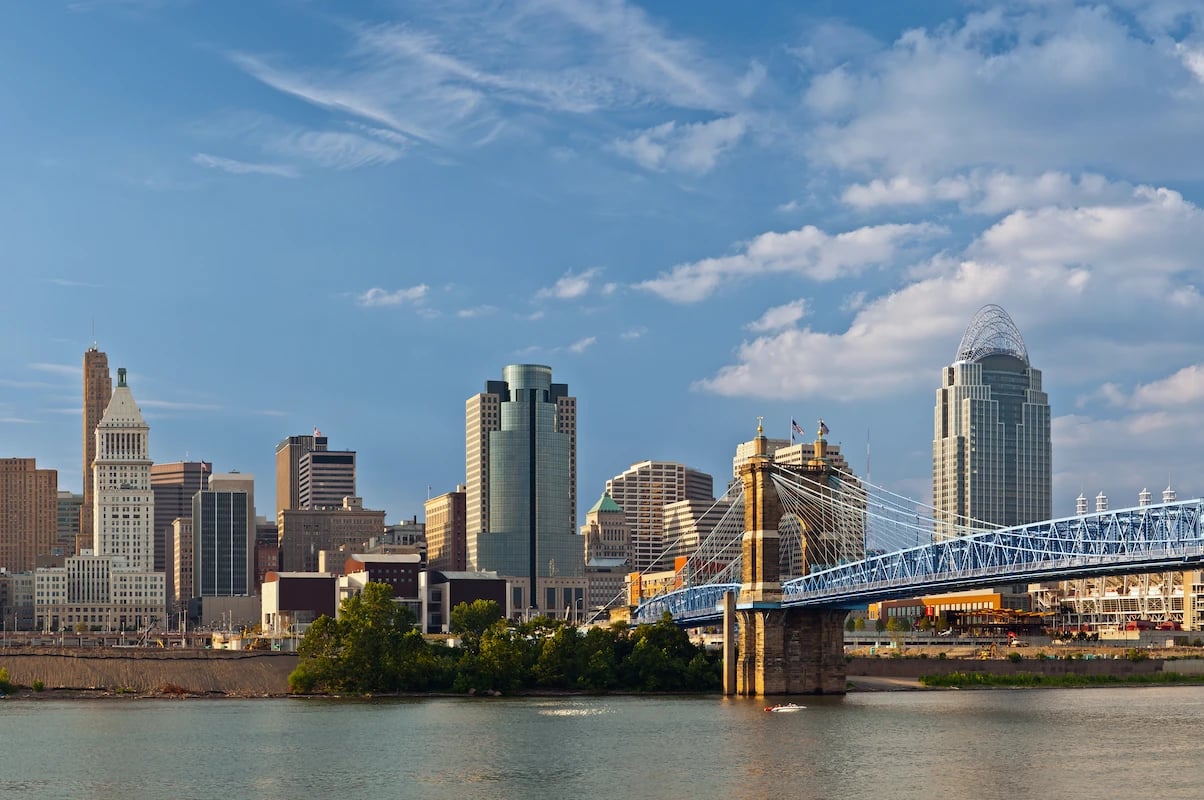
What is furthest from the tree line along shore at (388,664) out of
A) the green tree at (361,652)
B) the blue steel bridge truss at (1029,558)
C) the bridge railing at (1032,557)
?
the bridge railing at (1032,557)

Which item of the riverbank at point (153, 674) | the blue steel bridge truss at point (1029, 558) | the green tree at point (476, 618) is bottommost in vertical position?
the riverbank at point (153, 674)

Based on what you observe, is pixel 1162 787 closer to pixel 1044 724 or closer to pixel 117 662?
pixel 1044 724

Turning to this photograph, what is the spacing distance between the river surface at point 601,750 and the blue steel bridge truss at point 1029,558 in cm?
769

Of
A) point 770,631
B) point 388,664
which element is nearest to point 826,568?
point 770,631

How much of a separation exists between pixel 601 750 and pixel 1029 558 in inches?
1516

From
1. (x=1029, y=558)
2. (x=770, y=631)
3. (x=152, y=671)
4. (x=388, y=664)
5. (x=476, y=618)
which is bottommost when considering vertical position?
(x=152, y=671)

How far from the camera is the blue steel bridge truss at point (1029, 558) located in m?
92.3

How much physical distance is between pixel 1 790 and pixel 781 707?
51350mm

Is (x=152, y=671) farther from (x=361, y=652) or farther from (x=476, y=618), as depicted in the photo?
(x=476, y=618)

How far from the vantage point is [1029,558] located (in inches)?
4405

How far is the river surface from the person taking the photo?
2763 inches

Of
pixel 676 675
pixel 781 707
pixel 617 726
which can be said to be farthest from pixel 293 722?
pixel 676 675

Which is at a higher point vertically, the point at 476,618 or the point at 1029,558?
the point at 1029,558

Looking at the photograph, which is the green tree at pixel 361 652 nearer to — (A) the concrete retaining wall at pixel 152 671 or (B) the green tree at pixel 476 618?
(A) the concrete retaining wall at pixel 152 671
